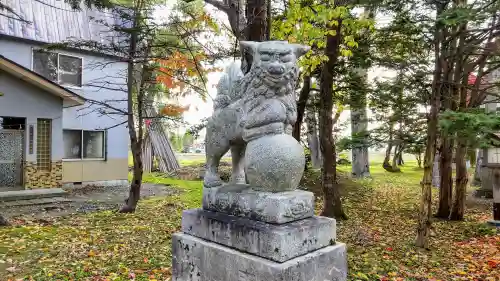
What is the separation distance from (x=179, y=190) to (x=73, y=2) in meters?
8.67

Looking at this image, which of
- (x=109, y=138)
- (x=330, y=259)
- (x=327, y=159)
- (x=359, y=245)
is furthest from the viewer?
(x=109, y=138)

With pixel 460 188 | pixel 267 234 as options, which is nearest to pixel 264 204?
pixel 267 234

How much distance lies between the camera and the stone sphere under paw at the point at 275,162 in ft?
8.62

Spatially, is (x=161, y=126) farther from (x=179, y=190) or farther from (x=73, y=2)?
(x=73, y=2)

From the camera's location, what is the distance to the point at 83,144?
50.6 ft

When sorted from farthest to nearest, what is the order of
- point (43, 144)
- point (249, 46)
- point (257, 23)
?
point (43, 144)
point (257, 23)
point (249, 46)

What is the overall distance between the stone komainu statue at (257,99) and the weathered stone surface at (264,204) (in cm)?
41

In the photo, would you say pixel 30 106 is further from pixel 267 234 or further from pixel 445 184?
pixel 445 184

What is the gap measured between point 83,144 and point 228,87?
14116mm

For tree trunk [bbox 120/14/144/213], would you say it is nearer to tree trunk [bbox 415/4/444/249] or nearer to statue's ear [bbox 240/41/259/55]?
tree trunk [bbox 415/4/444/249]

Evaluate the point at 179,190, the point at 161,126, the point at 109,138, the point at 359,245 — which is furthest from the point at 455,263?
the point at 161,126

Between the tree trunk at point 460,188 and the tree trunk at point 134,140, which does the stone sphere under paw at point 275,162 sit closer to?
the tree trunk at point 134,140

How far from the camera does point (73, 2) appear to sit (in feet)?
26.6

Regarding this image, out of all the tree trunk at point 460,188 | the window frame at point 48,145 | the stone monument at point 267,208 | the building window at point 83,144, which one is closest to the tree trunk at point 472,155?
the tree trunk at point 460,188
